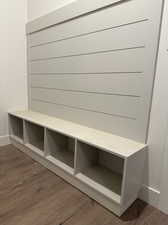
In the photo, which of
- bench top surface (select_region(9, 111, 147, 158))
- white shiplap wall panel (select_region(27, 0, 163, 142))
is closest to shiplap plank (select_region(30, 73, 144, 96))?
white shiplap wall panel (select_region(27, 0, 163, 142))

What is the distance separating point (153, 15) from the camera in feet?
3.84

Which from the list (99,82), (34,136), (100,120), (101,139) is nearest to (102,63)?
(99,82)

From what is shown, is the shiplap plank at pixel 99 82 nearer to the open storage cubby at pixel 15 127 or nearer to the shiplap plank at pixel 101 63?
the shiplap plank at pixel 101 63

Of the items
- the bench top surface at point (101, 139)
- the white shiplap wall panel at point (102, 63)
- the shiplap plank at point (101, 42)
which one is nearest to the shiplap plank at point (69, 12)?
the white shiplap wall panel at point (102, 63)

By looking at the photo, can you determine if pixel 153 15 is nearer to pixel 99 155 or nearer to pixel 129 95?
pixel 129 95

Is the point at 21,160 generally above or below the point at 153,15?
below

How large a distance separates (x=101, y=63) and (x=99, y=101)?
1.19 feet

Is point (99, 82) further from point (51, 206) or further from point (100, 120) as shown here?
point (51, 206)

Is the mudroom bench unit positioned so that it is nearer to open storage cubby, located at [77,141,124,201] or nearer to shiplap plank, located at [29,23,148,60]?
open storage cubby, located at [77,141,124,201]

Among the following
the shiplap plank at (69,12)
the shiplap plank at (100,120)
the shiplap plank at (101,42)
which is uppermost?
the shiplap plank at (69,12)

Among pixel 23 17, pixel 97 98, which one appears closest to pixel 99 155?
pixel 97 98

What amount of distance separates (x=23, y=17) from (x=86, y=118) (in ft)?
6.06

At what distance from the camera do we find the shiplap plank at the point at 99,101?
4.53 ft

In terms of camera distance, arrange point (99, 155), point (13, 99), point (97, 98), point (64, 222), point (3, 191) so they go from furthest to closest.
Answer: point (13, 99)
point (99, 155)
point (97, 98)
point (3, 191)
point (64, 222)
